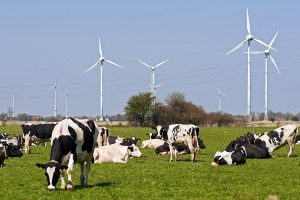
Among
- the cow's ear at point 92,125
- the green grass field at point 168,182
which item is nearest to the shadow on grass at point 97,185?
the green grass field at point 168,182

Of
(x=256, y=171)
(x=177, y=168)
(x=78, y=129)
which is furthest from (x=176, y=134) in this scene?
(x=78, y=129)

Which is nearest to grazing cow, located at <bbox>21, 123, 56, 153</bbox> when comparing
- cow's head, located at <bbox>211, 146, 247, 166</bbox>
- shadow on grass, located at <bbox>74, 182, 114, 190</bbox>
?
cow's head, located at <bbox>211, 146, 247, 166</bbox>

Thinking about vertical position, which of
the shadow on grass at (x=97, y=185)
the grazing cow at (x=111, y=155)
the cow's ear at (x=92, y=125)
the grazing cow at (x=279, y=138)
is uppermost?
the cow's ear at (x=92, y=125)

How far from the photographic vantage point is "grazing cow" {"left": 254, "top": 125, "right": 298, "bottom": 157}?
33625 millimetres

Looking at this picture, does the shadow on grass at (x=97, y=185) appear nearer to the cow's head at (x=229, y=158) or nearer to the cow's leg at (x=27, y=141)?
the cow's head at (x=229, y=158)

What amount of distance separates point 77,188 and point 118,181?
2.16 metres

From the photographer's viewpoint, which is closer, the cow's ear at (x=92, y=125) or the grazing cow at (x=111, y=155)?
the cow's ear at (x=92, y=125)

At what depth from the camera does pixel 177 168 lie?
2433 centimetres

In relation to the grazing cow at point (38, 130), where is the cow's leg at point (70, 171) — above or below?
below

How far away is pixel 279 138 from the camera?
33969 mm

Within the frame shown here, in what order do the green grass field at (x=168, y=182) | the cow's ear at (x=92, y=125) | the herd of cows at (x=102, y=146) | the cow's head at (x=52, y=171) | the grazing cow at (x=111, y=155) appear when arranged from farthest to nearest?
the grazing cow at (x=111, y=155)
the cow's ear at (x=92, y=125)
the herd of cows at (x=102, y=146)
the cow's head at (x=52, y=171)
the green grass field at (x=168, y=182)

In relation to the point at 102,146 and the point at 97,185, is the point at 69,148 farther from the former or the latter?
the point at 102,146

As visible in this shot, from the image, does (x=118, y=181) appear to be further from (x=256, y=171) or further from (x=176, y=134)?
(x=176, y=134)

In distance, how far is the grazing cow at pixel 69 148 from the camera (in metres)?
17.0
